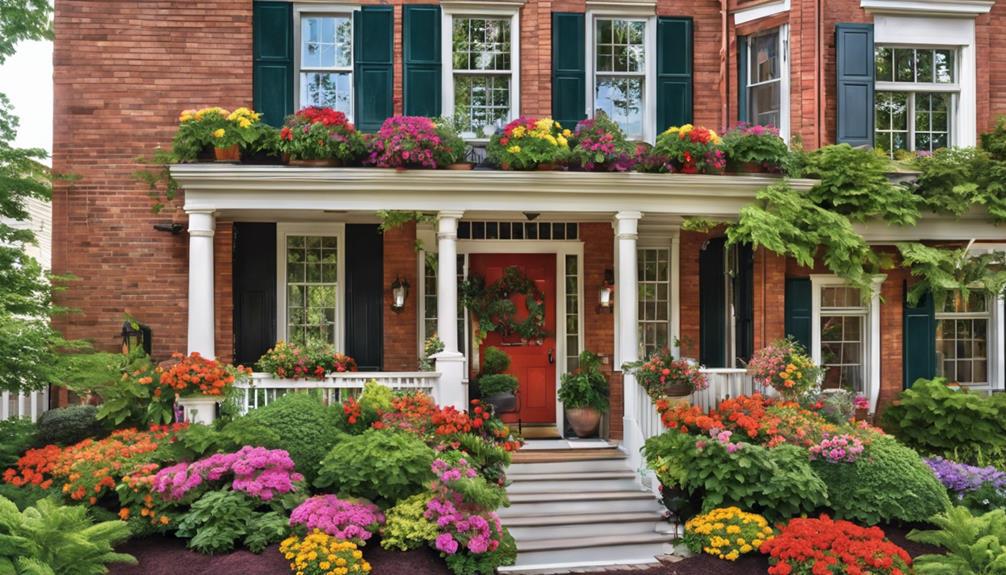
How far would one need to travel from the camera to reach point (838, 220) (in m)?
10.3

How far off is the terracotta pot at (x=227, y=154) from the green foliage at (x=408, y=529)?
4.62 meters

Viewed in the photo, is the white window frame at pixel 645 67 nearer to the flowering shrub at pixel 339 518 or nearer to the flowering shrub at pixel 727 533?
the flowering shrub at pixel 727 533

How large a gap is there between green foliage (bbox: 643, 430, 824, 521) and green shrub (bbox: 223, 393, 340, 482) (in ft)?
11.8

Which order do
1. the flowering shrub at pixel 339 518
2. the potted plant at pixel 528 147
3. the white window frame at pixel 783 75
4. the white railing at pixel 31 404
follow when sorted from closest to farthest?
the flowering shrub at pixel 339 518 < the potted plant at pixel 528 147 < the white railing at pixel 31 404 < the white window frame at pixel 783 75

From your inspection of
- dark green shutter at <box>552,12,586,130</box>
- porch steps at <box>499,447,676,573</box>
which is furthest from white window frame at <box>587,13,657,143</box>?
porch steps at <box>499,447,676,573</box>

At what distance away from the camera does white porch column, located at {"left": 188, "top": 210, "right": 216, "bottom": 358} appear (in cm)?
956

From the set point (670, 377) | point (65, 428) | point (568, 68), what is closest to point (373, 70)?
point (568, 68)

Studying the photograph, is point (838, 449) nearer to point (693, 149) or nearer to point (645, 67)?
point (693, 149)

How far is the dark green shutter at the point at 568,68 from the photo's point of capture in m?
11.4

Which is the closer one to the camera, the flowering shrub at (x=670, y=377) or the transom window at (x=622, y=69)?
the flowering shrub at (x=670, y=377)

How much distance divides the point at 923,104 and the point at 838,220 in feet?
9.31

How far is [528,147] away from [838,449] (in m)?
4.74

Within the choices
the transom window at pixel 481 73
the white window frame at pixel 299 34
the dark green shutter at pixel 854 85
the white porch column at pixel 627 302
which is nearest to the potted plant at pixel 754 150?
A: the dark green shutter at pixel 854 85

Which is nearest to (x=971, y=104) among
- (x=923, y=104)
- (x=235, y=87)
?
(x=923, y=104)
